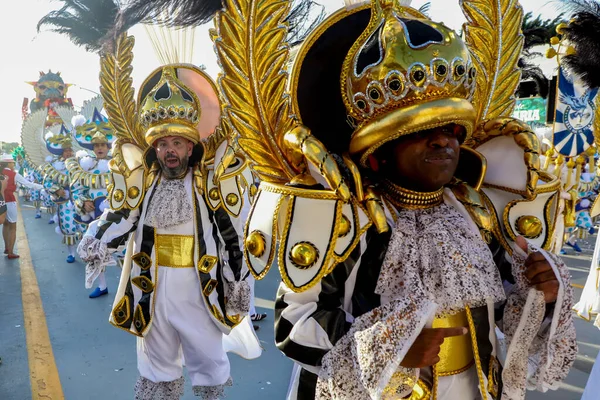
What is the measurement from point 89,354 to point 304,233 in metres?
3.47

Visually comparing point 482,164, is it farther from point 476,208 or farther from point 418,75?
point 418,75

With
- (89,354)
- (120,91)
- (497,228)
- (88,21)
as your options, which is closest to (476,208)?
(497,228)

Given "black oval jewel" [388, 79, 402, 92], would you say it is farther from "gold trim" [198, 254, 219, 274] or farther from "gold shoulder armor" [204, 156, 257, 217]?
"gold trim" [198, 254, 219, 274]

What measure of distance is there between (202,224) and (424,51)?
6.49 feet

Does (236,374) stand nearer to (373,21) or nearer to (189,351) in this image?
(189,351)

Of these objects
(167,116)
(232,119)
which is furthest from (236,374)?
(232,119)

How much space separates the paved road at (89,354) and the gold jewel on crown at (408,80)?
251cm

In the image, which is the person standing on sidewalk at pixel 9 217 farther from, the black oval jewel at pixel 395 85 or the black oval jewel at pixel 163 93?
the black oval jewel at pixel 395 85

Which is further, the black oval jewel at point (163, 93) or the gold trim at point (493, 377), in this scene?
the black oval jewel at point (163, 93)

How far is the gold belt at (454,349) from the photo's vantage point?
123cm

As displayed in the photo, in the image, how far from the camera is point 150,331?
272cm

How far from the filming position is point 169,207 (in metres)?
2.71

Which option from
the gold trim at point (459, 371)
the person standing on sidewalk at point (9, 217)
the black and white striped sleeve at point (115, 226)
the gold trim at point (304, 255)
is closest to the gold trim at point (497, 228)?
the gold trim at point (459, 371)

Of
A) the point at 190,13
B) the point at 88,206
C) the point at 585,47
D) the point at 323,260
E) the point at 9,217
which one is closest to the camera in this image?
the point at 323,260
